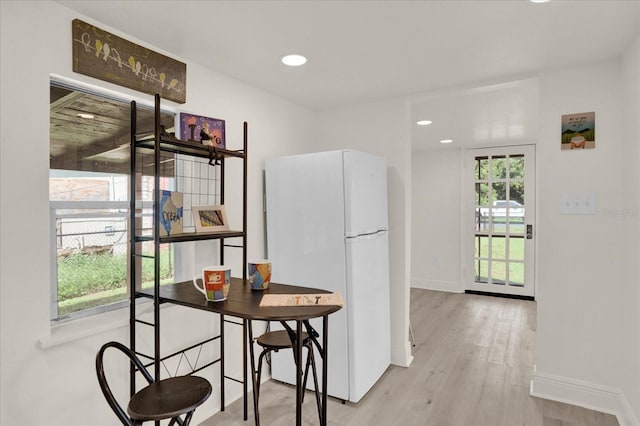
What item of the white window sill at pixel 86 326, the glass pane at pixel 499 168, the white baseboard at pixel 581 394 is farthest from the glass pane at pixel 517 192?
the white window sill at pixel 86 326

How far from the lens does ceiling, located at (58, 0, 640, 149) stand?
5.56ft

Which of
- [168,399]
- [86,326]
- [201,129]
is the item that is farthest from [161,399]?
[201,129]

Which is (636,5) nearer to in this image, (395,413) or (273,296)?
(273,296)

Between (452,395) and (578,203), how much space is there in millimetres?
1532

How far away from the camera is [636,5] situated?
167 centimetres

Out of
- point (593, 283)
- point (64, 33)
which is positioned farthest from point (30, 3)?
point (593, 283)

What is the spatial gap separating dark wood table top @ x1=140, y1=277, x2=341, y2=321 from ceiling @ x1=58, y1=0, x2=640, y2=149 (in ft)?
4.29

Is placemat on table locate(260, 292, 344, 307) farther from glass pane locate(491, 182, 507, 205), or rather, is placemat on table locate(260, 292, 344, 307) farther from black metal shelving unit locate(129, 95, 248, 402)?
glass pane locate(491, 182, 507, 205)

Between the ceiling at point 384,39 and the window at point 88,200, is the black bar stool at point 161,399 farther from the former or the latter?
the ceiling at point 384,39

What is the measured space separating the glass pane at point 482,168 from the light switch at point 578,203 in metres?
3.17

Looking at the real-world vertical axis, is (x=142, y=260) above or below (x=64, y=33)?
below

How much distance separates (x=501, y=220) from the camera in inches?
211

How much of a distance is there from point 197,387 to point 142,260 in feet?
2.89

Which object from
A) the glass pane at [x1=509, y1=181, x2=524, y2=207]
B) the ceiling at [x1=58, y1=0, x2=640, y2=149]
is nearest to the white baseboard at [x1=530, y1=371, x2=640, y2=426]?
the ceiling at [x1=58, y1=0, x2=640, y2=149]
